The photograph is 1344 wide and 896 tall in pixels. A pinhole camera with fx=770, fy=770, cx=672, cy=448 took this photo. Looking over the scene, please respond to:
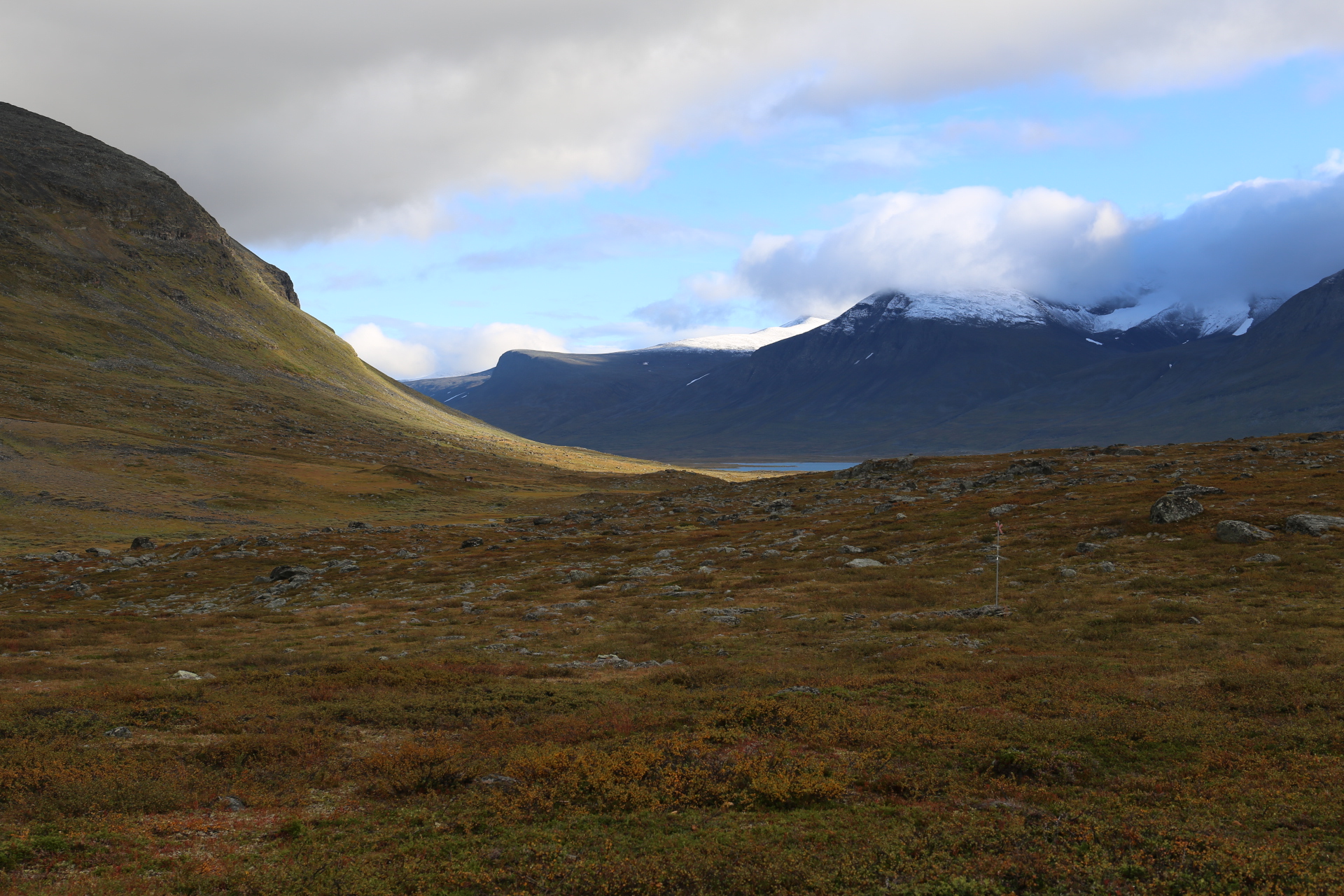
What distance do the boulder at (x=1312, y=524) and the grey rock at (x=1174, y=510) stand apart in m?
4.77

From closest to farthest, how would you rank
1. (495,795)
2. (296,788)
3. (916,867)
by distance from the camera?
(916,867) → (495,795) → (296,788)

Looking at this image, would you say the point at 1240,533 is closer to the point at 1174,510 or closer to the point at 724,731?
the point at 1174,510

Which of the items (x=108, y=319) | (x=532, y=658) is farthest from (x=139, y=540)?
(x=108, y=319)

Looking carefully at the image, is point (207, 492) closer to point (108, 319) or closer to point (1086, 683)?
point (1086, 683)

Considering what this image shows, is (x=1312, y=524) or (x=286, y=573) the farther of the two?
(x=286, y=573)

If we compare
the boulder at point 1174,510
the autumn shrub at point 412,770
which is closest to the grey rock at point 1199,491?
the boulder at point 1174,510

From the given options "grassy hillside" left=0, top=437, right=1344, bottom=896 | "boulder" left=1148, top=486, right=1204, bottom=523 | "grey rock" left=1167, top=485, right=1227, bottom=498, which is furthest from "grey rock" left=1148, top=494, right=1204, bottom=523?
"grey rock" left=1167, top=485, right=1227, bottom=498

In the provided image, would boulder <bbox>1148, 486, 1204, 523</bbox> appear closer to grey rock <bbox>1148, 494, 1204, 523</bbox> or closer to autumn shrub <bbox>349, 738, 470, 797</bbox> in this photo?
grey rock <bbox>1148, 494, 1204, 523</bbox>

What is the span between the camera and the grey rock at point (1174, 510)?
133ft

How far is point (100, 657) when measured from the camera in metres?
27.7

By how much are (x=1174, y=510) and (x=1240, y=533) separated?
5733 mm

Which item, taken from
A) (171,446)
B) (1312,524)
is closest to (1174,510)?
(1312,524)

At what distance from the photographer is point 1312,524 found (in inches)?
1375

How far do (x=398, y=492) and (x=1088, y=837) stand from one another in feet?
328
